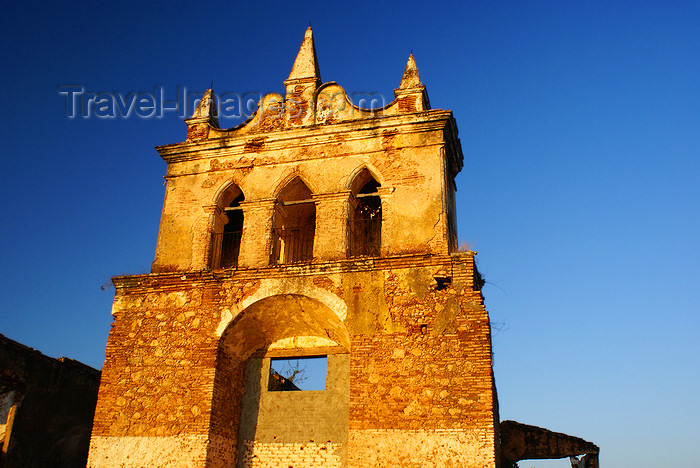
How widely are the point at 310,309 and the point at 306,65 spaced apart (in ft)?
18.4

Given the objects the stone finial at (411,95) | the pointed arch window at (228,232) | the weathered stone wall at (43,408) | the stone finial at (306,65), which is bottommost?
the weathered stone wall at (43,408)

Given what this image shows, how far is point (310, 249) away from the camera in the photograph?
13.6 m

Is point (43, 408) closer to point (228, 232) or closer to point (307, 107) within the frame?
point (228, 232)

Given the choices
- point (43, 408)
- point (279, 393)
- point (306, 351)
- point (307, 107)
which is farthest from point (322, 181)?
point (43, 408)

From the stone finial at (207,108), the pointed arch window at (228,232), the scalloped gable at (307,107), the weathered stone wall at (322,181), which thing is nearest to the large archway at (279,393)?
the weathered stone wall at (322,181)

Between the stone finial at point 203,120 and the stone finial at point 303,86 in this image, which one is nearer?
the stone finial at point 303,86

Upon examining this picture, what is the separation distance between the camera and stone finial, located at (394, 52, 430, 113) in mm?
12240

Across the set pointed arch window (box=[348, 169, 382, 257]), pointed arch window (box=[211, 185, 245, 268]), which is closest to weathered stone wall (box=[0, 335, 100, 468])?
pointed arch window (box=[211, 185, 245, 268])

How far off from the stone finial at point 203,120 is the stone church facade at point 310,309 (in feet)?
0.20

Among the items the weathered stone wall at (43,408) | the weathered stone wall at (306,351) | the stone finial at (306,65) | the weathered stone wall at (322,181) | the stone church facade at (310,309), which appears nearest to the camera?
the weathered stone wall at (306,351)

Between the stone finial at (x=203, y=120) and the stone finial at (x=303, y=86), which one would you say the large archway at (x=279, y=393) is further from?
the stone finial at (x=203, y=120)

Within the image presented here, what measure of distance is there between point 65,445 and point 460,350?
8.51 metres

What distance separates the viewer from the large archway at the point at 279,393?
10945 millimetres

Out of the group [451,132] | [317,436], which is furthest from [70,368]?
[451,132]
